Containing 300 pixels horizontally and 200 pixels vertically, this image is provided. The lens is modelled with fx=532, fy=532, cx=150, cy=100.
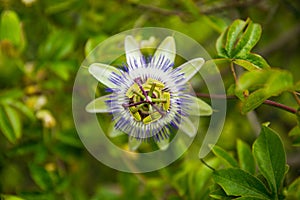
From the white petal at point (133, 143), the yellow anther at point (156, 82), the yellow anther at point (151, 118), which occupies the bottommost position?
the white petal at point (133, 143)

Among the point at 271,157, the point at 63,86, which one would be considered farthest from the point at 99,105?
the point at 63,86

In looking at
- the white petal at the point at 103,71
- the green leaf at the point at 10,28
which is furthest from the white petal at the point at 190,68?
the green leaf at the point at 10,28

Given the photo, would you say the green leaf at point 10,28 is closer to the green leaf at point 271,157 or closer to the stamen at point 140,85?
the stamen at point 140,85

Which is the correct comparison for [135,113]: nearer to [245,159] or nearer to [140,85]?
[140,85]

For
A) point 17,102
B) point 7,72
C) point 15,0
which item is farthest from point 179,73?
point 15,0

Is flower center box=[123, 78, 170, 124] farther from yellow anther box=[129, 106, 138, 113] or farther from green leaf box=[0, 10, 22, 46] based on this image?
green leaf box=[0, 10, 22, 46]

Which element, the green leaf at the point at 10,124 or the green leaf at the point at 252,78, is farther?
the green leaf at the point at 10,124
